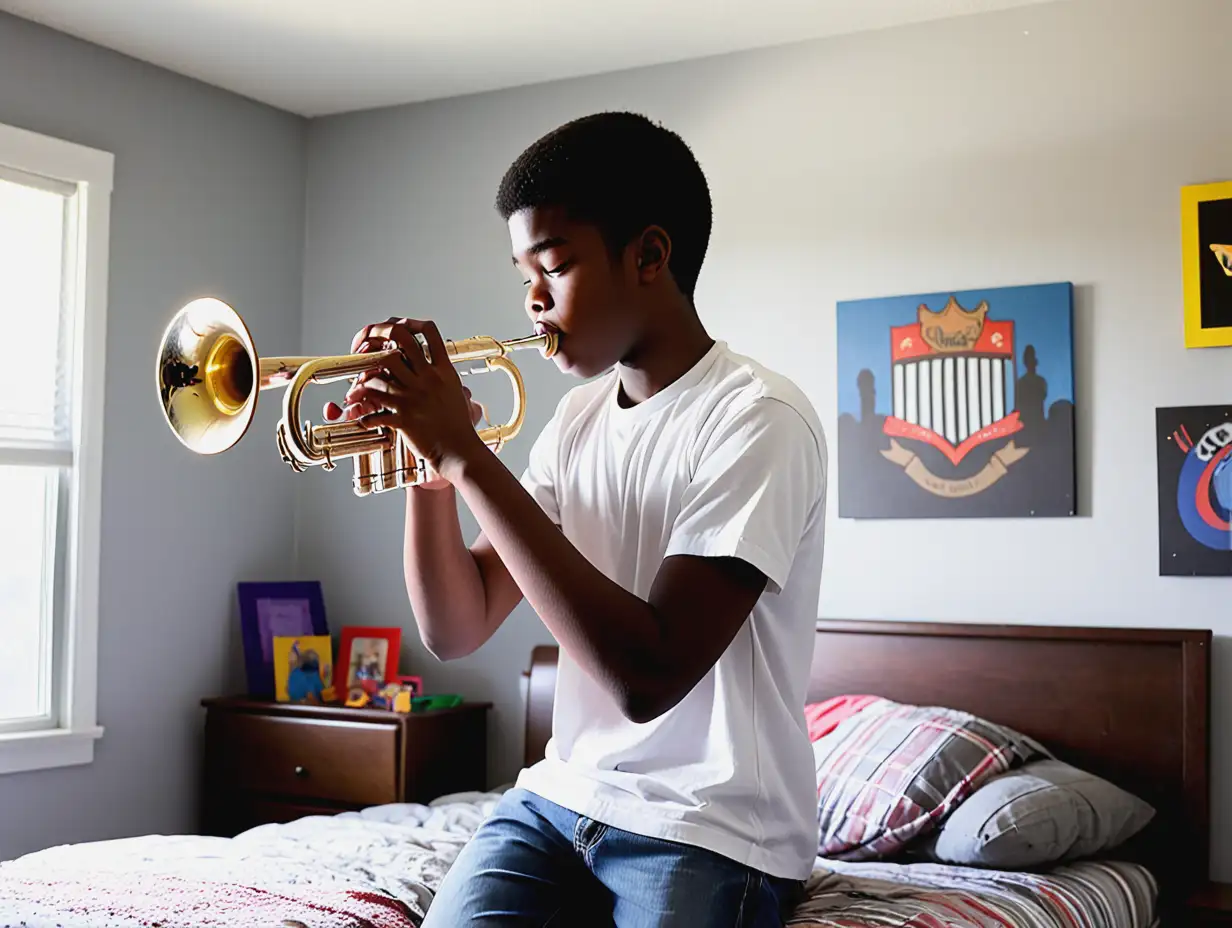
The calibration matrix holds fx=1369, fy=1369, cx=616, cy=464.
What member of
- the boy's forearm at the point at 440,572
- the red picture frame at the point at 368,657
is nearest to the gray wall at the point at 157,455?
the red picture frame at the point at 368,657

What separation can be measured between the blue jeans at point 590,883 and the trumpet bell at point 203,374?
0.60 meters

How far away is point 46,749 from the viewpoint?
10.7 ft

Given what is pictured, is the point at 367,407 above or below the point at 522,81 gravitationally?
below

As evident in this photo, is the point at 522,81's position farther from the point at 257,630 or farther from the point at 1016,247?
the point at 257,630

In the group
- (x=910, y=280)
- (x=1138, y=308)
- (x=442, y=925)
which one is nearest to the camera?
(x=442, y=925)

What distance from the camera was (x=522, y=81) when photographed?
373 centimetres

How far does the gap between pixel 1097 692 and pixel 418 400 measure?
1969 mm

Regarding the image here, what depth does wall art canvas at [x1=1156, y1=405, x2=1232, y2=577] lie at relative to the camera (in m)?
2.86

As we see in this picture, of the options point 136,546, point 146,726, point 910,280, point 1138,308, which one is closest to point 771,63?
point 910,280

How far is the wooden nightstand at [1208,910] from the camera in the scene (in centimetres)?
252

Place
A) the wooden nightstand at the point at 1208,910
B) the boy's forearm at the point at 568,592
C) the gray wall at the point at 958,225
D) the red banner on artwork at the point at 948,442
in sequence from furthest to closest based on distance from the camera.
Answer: the red banner on artwork at the point at 948,442, the gray wall at the point at 958,225, the wooden nightstand at the point at 1208,910, the boy's forearm at the point at 568,592

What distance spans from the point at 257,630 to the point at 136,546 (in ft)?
1.38

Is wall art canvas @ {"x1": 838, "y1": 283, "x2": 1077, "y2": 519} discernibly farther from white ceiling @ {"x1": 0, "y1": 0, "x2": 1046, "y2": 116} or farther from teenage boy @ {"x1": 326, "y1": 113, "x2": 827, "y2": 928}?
teenage boy @ {"x1": 326, "y1": 113, "x2": 827, "y2": 928}

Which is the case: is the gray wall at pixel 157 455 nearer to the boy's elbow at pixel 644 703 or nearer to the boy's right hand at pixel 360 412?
the boy's right hand at pixel 360 412
